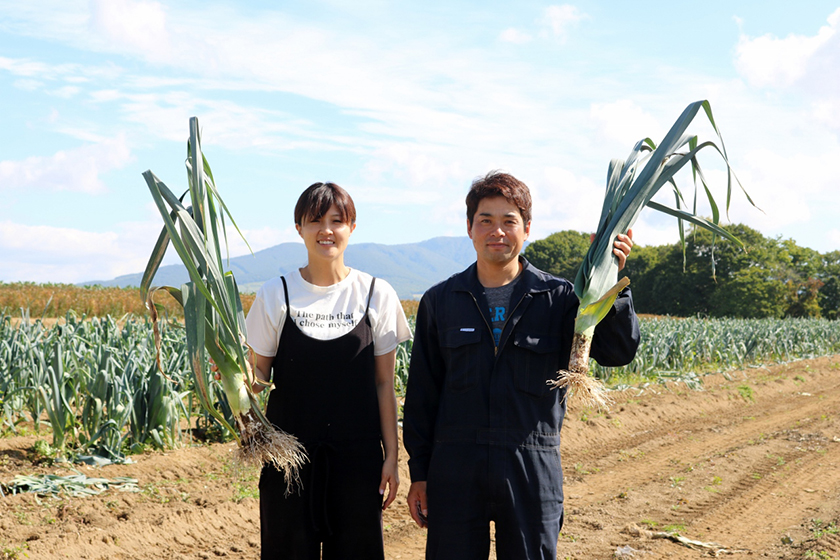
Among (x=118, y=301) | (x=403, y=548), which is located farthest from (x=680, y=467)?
(x=118, y=301)

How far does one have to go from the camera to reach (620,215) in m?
2.28

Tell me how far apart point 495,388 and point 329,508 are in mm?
739

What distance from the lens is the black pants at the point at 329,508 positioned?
2.28 metres

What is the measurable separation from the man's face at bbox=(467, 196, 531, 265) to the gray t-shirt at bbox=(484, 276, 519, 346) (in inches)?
4.5

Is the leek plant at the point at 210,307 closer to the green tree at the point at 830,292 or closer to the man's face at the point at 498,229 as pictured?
the man's face at the point at 498,229

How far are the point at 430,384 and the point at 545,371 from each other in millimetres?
402

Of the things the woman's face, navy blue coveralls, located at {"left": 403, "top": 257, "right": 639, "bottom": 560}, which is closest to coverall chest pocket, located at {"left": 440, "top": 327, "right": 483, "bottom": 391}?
navy blue coveralls, located at {"left": 403, "top": 257, "right": 639, "bottom": 560}

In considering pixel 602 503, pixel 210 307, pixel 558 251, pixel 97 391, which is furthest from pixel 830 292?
pixel 210 307

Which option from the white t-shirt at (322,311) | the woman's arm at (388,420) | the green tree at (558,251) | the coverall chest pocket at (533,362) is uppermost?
the green tree at (558,251)

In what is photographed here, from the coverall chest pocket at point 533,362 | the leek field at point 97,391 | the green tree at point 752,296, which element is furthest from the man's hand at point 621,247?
the green tree at point 752,296

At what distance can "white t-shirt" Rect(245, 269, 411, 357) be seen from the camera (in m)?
2.33

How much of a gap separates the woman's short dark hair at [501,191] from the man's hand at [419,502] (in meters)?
0.95

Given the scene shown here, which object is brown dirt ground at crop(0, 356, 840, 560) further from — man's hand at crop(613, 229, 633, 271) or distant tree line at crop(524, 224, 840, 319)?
distant tree line at crop(524, 224, 840, 319)

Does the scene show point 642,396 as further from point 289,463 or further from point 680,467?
point 289,463
